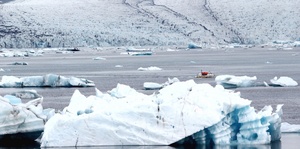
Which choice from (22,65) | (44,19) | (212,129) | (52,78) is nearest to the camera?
(212,129)

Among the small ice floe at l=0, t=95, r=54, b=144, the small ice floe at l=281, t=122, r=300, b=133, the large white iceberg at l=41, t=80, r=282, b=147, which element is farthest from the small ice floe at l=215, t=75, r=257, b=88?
the small ice floe at l=0, t=95, r=54, b=144

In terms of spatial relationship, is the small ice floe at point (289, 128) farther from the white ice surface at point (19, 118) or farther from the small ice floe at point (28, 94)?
the small ice floe at point (28, 94)

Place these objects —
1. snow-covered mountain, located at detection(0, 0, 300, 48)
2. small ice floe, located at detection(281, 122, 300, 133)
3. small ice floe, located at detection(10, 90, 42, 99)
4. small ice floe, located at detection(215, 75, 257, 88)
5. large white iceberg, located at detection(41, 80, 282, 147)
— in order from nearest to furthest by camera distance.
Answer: large white iceberg, located at detection(41, 80, 282, 147) → small ice floe, located at detection(281, 122, 300, 133) → small ice floe, located at detection(10, 90, 42, 99) → small ice floe, located at detection(215, 75, 257, 88) → snow-covered mountain, located at detection(0, 0, 300, 48)

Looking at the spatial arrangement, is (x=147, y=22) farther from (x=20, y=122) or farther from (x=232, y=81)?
(x=20, y=122)

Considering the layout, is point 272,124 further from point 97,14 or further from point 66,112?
point 97,14

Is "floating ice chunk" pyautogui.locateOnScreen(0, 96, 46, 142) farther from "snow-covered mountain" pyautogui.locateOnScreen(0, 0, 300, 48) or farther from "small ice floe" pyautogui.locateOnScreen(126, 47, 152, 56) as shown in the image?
"snow-covered mountain" pyautogui.locateOnScreen(0, 0, 300, 48)

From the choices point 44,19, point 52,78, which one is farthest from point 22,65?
point 44,19

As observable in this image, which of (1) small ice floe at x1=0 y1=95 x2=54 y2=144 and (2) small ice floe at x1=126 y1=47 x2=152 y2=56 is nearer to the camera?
(1) small ice floe at x1=0 y1=95 x2=54 y2=144
